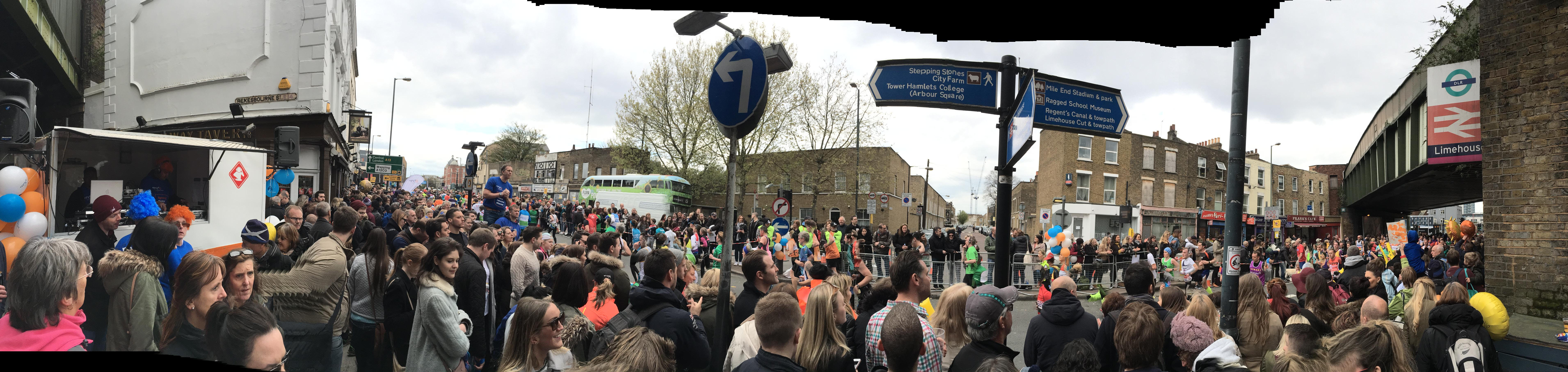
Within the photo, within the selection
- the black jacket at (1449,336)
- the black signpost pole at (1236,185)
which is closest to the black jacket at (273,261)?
the black signpost pole at (1236,185)

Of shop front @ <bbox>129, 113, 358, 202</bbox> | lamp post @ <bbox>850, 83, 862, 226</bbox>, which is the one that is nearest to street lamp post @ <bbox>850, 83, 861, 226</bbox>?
Answer: lamp post @ <bbox>850, 83, 862, 226</bbox>

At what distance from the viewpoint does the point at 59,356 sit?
3.25 metres

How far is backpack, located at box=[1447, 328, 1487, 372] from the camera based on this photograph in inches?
172

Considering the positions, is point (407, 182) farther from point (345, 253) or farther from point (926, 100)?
point (926, 100)

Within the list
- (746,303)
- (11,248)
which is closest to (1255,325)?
(746,303)

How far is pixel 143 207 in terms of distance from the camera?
532 centimetres

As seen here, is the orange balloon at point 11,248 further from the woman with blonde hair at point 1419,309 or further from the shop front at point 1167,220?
the shop front at point 1167,220

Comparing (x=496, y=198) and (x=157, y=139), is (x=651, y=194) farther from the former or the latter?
(x=157, y=139)

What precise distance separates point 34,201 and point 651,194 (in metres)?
33.8

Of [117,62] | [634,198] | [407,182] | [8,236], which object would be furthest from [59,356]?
[634,198]

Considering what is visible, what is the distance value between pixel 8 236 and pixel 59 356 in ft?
8.45

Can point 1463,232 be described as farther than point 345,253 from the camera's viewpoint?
Yes

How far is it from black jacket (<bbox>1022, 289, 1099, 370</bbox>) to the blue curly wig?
20.7ft

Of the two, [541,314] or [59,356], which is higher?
[541,314]
